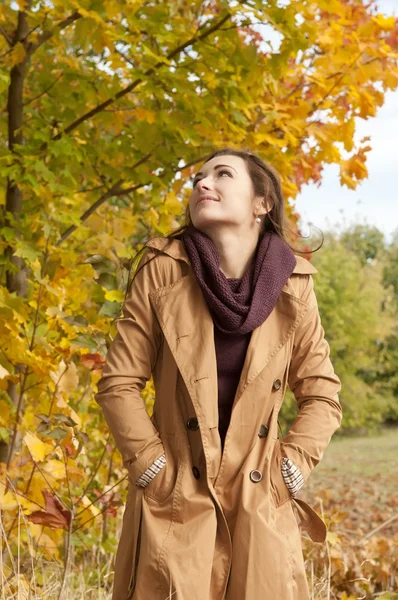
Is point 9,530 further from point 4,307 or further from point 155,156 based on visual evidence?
point 155,156

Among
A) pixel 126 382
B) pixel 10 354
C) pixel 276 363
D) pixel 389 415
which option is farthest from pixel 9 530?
pixel 389 415

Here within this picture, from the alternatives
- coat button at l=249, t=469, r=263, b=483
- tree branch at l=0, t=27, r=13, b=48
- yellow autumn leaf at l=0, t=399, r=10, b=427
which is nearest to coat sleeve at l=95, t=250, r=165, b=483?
coat button at l=249, t=469, r=263, b=483

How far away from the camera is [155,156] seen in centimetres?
334

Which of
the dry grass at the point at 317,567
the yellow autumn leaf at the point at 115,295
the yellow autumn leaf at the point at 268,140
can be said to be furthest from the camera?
the yellow autumn leaf at the point at 268,140

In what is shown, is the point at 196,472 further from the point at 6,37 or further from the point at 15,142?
the point at 6,37

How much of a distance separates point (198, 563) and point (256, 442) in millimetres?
335

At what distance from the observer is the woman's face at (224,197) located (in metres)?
2.13

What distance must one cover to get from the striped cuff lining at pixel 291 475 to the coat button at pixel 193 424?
26cm

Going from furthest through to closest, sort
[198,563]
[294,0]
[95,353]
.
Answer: [294,0]
[95,353]
[198,563]

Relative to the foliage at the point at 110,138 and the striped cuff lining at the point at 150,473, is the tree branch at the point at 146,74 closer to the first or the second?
the foliage at the point at 110,138

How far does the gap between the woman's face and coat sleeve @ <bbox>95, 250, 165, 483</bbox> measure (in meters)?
0.18

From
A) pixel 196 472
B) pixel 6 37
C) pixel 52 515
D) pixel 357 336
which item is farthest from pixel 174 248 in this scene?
pixel 357 336

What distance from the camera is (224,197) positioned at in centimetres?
215

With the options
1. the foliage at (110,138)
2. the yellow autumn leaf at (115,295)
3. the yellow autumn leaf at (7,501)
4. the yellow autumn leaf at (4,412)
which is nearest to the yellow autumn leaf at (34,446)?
the foliage at (110,138)
